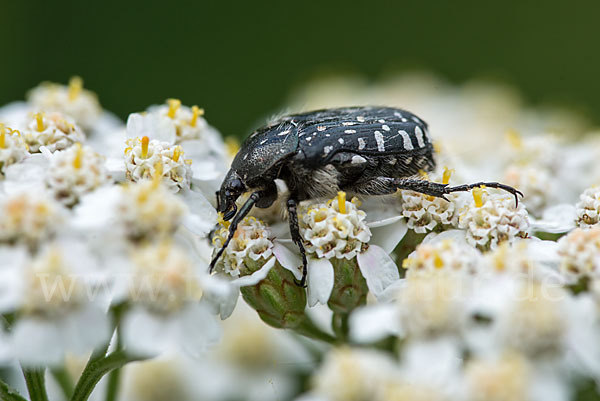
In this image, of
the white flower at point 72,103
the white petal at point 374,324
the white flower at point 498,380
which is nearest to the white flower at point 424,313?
the white petal at point 374,324

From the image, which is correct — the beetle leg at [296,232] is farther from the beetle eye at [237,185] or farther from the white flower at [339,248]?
the beetle eye at [237,185]

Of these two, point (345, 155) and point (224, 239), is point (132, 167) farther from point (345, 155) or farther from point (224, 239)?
point (345, 155)

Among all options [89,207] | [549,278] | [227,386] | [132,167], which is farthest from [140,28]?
[549,278]

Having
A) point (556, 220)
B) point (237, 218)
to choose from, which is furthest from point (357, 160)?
point (556, 220)

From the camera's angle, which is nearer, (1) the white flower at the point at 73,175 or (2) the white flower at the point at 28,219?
(2) the white flower at the point at 28,219

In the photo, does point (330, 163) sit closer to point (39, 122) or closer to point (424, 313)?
point (424, 313)

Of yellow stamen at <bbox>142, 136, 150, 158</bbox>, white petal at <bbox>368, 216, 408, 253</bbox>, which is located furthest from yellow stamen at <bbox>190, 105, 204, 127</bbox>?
white petal at <bbox>368, 216, 408, 253</bbox>
